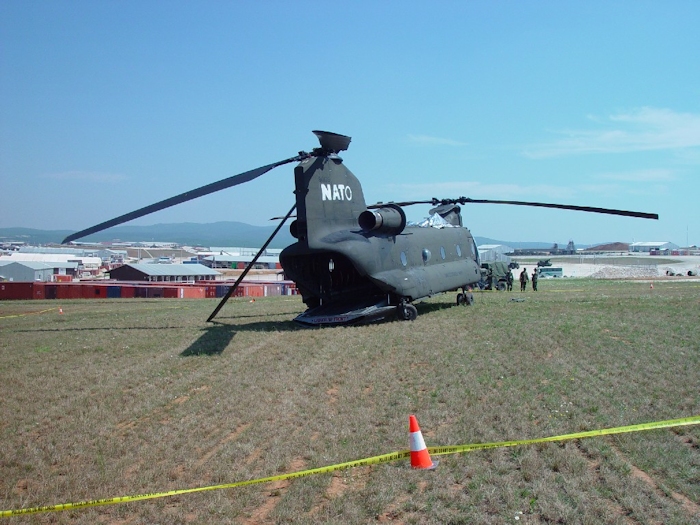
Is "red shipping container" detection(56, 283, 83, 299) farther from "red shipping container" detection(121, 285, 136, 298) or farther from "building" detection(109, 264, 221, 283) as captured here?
"building" detection(109, 264, 221, 283)

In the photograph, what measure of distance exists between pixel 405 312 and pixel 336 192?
415 cm

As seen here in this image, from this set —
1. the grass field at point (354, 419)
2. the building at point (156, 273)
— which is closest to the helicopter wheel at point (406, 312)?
the grass field at point (354, 419)

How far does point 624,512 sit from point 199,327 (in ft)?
46.6

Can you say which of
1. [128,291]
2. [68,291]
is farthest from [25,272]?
[128,291]

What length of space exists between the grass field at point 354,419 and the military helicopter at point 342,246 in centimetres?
125

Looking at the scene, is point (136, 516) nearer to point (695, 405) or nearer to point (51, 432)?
point (51, 432)

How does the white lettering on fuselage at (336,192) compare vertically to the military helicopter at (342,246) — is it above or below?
above

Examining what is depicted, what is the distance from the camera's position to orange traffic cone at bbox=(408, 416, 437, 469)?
24.0 feet

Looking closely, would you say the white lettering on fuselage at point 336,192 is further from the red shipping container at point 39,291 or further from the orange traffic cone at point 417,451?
the red shipping container at point 39,291

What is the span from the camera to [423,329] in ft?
54.3

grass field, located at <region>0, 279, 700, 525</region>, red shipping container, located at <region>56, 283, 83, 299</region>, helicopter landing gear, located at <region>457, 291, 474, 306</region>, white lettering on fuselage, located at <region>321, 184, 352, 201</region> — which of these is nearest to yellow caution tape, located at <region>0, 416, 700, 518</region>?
grass field, located at <region>0, 279, 700, 525</region>

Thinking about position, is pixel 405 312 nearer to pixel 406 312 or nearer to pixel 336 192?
pixel 406 312

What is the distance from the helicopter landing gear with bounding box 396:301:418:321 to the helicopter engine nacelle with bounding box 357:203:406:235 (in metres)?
2.24

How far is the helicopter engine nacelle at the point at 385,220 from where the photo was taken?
57.8 ft
